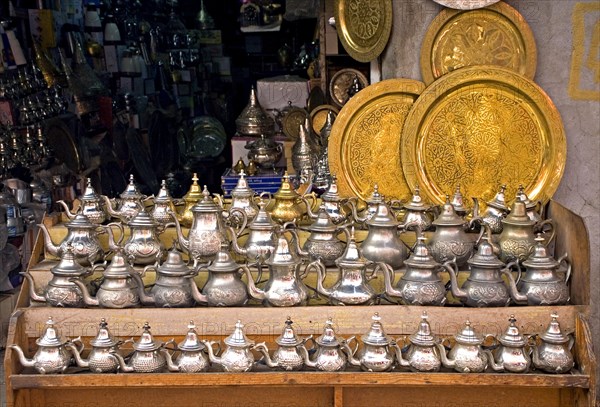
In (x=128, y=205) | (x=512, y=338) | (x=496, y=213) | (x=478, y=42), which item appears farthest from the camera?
(x=478, y=42)

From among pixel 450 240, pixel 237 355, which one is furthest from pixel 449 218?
pixel 237 355

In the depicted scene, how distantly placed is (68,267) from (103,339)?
29 centimetres

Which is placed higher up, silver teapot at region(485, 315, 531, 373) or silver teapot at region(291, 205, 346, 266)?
silver teapot at region(291, 205, 346, 266)

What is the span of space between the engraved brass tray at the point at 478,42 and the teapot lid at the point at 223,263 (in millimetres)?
1292

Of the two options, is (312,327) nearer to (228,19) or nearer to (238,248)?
(238,248)

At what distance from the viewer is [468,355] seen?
2525mm

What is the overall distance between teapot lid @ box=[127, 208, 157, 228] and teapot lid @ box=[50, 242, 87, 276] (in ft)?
0.81

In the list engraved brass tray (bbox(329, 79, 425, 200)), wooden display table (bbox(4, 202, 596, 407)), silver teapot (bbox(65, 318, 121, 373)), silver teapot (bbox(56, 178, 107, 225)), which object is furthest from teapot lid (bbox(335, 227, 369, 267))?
silver teapot (bbox(56, 178, 107, 225))

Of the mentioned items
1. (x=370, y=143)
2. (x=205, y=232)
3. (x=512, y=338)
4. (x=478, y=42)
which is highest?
(x=478, y=42)

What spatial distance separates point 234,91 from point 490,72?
6.49 m

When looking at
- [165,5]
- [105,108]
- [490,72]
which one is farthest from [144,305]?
[165,5]

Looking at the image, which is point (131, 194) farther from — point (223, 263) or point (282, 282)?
point (282, 282)

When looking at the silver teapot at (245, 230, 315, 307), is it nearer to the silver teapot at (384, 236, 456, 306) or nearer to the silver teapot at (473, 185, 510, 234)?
the silver teapot at (384, 236, 456, 306)

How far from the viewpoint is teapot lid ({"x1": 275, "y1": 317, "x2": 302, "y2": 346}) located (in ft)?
8.33
